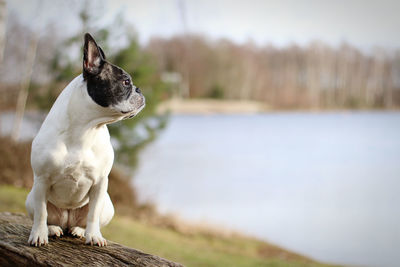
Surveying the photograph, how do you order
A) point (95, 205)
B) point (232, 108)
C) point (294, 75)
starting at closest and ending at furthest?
point (95, 205) < point (232, 108) < point (294, 75)

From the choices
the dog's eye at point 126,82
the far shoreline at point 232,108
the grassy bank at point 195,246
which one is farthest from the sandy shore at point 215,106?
the dog's eye at point 126,82

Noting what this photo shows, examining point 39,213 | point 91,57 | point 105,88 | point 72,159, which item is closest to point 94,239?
point 39,213

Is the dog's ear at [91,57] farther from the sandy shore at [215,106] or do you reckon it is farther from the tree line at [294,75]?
the tree line at [294,75]

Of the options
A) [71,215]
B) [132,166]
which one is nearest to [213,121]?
[132,166]

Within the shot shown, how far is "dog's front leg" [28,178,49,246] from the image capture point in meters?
2.27

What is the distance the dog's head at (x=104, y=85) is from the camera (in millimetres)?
2090

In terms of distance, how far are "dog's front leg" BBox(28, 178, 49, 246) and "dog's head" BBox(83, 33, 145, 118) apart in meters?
0.58

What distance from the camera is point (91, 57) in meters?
2.09

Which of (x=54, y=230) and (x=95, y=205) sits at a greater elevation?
(x=95, y=205)

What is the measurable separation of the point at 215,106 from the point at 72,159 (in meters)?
20.9

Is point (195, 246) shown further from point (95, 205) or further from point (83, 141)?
point (83, 141)

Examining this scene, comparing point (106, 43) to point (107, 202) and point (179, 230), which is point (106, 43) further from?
point (107, 202)

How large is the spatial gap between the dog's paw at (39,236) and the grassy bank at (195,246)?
351cm

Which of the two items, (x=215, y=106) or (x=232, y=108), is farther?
(x=232, y=108)
